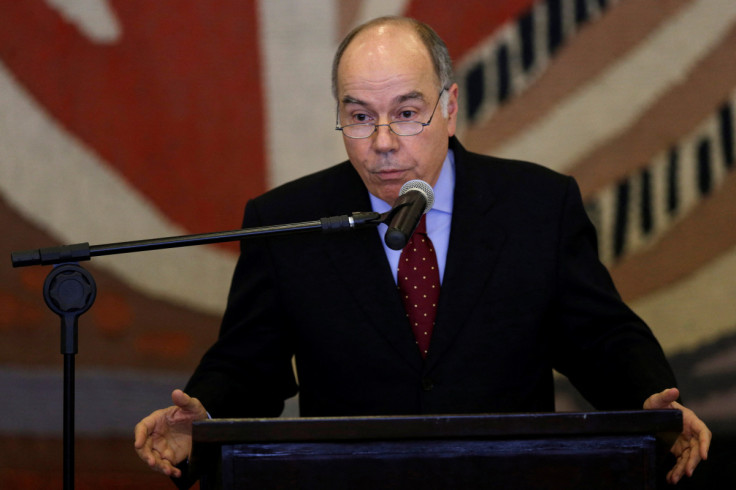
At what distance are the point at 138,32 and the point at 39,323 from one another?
101 centimetres

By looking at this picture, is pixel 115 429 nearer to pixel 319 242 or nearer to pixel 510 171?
pixel 319 242

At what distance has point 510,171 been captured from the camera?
7.09 ft

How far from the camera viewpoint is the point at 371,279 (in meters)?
1.99

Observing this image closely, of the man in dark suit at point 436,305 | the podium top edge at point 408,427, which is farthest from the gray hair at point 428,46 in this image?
the podium top edge at point 408,427

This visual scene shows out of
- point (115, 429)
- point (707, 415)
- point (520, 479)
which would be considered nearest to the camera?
point (520, 479)

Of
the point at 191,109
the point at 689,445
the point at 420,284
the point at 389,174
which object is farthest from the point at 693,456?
the point at 191,109

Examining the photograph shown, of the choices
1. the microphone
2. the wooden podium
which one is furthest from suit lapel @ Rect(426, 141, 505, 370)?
the wooden podium

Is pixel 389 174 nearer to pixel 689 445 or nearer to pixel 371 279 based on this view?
pixel 371 279

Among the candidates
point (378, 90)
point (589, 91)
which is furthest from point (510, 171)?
point (589, 91)

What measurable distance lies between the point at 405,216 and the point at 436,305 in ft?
2.11

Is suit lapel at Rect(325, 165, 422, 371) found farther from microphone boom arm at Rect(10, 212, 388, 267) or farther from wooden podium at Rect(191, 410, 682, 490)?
wooden podium at Rect(191, 410, 682, 490)

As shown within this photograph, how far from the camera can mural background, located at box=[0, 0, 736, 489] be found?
2869mm

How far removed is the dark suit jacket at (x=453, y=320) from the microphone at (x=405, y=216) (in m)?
0.49

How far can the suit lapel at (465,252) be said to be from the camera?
75.7 inches
